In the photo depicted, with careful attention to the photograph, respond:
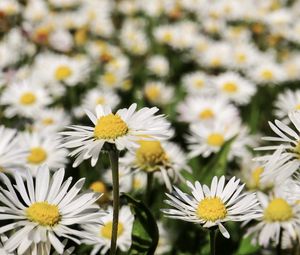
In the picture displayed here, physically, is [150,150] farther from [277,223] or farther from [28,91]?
[28,91]

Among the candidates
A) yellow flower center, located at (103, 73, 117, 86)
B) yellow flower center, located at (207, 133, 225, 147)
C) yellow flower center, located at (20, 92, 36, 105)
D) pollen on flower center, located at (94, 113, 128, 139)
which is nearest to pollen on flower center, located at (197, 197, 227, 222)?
pollen on flower center, located at (94, 113, 128, 139)

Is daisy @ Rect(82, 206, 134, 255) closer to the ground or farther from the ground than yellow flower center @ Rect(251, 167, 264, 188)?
closer to the ground

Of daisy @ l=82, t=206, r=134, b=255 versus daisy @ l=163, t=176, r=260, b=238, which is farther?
daisy @ l=82, t=206, r=134, b=255

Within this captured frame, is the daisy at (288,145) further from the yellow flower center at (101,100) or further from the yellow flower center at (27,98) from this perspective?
the yellow flower center at (101,100)

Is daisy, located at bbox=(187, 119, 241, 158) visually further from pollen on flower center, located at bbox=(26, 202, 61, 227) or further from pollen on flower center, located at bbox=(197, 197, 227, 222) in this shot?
pollen on flower center, located at bbox=(26, 202, 61, 227)

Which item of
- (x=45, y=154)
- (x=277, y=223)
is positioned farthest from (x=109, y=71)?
(x=277, y=223)

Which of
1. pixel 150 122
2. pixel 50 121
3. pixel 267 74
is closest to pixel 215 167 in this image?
pixel 150 122

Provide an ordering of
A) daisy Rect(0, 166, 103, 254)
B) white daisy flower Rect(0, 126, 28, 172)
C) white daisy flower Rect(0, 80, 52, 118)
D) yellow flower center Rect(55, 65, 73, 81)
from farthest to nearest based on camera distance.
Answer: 1. yellow flower center Rect(55, 65, 73, 81)
2. white daisy flower Rect(0, 80, 52, 118)
3. white daisy flower Rect(0, 126, 28, 172)
4. daisy Rect(0, 166, 103, 254)
